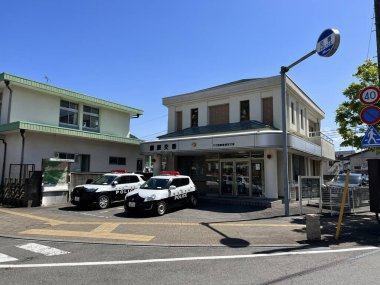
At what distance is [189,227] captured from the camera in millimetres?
10961

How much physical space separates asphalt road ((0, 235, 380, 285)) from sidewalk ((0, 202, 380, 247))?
792 mm

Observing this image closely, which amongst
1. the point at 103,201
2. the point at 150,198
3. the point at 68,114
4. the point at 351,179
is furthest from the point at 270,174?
the point at 68,114

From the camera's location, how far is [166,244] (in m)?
8.48

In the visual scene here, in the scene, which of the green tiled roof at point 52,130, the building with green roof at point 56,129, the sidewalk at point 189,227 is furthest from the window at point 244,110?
the green tiled roof at point 52,130

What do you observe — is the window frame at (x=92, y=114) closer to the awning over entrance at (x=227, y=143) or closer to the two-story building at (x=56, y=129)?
the two-story building at (x=56, y=129)

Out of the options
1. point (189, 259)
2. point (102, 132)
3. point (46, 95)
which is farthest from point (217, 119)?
point (189, 259)

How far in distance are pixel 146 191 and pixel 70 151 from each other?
9.23 metres

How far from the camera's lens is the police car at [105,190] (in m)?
15.2

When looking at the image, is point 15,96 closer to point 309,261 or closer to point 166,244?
point 166,244

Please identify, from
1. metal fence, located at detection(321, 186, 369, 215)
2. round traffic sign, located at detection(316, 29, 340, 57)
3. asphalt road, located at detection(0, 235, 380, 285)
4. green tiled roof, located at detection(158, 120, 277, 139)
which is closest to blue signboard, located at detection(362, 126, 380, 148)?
round traffic sign, located at detection(316, 29, 340, 57)

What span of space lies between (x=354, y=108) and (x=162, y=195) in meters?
9.21

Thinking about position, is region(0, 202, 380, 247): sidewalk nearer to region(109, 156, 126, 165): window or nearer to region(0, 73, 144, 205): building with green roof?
region(0, 73, 144, 205): building with green roof

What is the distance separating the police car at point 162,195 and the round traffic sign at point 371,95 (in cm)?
835

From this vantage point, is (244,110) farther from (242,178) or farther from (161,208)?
(161,208)
